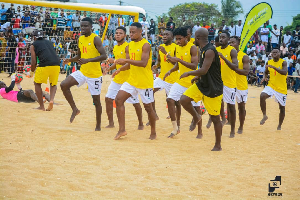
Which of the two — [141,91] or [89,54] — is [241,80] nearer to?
[141,91]

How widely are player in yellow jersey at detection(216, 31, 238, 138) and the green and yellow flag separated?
4971 millimetres

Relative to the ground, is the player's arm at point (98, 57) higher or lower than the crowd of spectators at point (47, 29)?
lower

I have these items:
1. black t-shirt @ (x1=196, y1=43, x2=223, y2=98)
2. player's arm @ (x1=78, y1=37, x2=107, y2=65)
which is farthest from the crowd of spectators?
black t-shirt @ (x1=196, y1=43, x2=223, y2=98)

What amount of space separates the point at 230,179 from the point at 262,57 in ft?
64.6

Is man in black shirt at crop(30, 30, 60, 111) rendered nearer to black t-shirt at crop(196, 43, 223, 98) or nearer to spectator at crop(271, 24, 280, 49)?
black t-shirt at crop(196, 43, 223, 98)

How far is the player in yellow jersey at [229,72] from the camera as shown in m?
8.58

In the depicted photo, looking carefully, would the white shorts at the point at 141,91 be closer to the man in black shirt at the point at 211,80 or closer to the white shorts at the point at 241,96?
the man in black shirt at the point at 211,80

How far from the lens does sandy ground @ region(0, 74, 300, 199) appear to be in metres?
Result: 4.66

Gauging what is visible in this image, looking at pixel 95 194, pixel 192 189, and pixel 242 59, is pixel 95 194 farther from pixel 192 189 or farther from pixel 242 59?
pixel 242 59

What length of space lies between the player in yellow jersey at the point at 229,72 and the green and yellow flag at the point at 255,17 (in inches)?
196

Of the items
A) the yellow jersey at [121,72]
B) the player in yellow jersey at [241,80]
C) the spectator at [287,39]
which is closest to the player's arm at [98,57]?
the yellow jersey at [121,72]

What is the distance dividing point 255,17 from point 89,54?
730 cm

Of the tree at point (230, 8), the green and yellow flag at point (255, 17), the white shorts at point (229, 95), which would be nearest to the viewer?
the white shorts at point (229, 95)

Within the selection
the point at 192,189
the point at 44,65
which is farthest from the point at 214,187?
the point at 44,65
